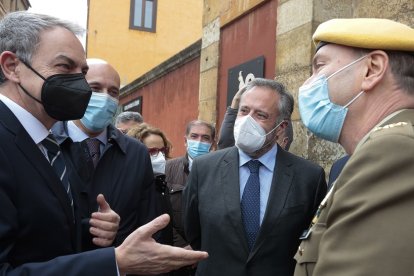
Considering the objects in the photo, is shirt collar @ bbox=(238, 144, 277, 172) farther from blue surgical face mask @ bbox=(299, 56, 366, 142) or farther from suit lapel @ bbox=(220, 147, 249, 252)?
blue surgical face mask @ bbox=(299, 56, 366, 142)

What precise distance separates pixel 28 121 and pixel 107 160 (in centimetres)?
96

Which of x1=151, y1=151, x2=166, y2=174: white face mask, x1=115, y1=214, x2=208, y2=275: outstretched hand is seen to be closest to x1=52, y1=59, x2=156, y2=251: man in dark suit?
x1=115, y1=214, x2=208, y2=275: outstretched hand

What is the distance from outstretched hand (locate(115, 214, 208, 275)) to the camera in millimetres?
1512

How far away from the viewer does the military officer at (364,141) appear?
1.07 metres

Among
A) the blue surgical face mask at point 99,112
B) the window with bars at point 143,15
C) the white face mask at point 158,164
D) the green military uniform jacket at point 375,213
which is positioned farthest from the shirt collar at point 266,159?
the window with bars at point 143,15

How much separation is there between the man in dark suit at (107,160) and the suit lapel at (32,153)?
0.70 metres

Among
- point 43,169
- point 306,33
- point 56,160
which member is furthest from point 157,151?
point 43,169

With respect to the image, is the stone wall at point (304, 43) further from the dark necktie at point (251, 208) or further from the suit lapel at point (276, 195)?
the dark necktie at point (251, 208)

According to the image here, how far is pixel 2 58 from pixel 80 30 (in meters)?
0.36

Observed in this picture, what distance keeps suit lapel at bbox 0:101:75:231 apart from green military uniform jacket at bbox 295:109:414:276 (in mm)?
912

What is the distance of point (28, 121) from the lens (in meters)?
1.67

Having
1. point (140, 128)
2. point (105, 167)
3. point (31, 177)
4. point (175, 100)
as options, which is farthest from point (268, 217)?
point (175, 100)

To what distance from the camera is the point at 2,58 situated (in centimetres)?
170

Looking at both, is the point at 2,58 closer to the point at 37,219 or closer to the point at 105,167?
the point at 37,219
